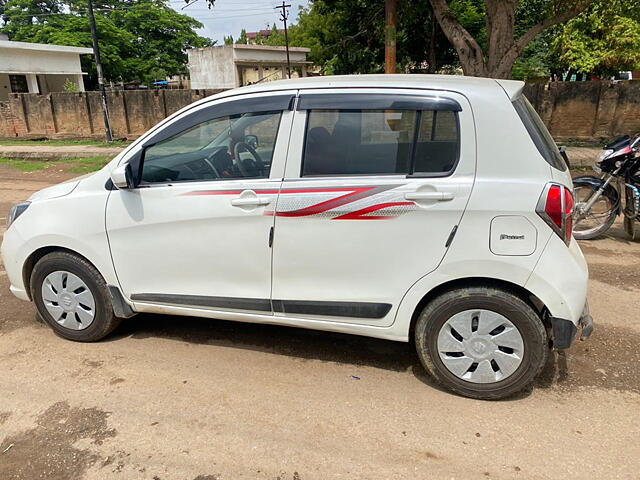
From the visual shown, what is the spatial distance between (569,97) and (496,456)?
13.1 meters

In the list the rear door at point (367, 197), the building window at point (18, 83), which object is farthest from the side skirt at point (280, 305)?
the building window at point (18, 83)

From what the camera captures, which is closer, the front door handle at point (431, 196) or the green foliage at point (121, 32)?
the front door handle at point (431, 196)

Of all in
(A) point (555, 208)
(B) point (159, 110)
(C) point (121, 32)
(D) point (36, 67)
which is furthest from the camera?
(C) point (121, 32)

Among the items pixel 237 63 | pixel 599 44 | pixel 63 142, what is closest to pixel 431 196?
pixel 63 142

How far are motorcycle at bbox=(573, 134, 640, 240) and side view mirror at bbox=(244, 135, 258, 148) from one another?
12.6 feet

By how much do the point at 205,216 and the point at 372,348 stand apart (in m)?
1.55

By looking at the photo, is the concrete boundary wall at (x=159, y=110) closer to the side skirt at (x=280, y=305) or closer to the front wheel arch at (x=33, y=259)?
the side skirt at (x=280, y=305)

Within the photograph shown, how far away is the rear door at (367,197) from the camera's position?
9.25 feet

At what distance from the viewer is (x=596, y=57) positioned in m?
27.5

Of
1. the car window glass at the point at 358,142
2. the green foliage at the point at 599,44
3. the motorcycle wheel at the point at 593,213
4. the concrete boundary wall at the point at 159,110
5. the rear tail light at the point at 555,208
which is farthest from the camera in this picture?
the green foliage at the point at 599,44

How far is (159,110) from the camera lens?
674 inches

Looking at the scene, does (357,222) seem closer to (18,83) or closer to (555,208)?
(555,208)

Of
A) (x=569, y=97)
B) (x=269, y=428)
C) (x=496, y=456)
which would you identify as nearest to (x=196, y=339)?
(x=269, y=428)

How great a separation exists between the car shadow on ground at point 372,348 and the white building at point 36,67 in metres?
29.8
